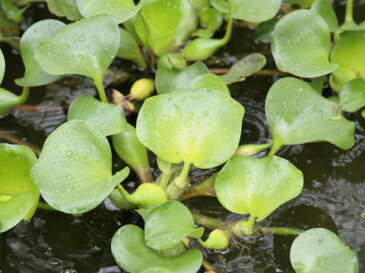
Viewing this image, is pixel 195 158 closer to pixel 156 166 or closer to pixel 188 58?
pixel 156 166

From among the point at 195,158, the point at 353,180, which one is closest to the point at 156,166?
the point at 195,158

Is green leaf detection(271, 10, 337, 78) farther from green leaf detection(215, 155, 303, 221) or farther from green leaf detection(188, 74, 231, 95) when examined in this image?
green leaf detection(215, 155, 303, 221)

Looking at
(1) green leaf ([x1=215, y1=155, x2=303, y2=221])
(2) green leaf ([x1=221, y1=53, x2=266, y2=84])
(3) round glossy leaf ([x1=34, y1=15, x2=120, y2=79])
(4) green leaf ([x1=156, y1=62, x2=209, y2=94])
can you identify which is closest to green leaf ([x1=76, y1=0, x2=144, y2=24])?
(3) round glossy leaf ([x1=34, y1=15, x2=120, y2=79])

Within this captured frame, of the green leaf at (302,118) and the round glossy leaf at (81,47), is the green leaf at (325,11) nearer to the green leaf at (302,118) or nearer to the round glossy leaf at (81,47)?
the green leaf at (302,118)

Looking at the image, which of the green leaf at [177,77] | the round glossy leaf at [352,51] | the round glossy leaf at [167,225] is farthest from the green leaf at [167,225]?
the round glossy leaf at [352,51]

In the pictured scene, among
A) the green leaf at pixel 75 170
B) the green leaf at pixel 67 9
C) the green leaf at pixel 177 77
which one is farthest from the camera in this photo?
the green leaf at pixel 67 9

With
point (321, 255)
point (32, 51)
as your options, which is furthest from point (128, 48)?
point (321, 255)
